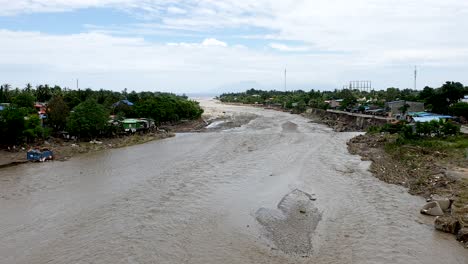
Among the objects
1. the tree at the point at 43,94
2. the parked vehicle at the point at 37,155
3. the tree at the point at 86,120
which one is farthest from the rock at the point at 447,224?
the tree at the point at 43,94

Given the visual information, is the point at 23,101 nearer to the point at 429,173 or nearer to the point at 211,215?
the point at 211,215

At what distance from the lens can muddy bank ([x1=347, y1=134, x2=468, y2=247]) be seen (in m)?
13.2

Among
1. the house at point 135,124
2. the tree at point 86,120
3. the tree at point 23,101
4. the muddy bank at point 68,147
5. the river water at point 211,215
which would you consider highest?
the tree at point 23,101

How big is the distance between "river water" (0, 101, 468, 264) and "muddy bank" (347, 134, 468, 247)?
584 mm

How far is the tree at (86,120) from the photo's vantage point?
101 feet

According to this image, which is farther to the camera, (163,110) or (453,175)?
(163,110)

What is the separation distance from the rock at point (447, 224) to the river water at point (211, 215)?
0.36 m

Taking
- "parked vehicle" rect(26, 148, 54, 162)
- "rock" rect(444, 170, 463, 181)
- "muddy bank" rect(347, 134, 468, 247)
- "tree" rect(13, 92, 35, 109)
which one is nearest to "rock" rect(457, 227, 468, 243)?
"muddy bank" rect(347, 134, 468, 247)

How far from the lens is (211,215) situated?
14.5 m

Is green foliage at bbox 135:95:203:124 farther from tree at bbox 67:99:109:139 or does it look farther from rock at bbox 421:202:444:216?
rock at bbox 421:202:444:216

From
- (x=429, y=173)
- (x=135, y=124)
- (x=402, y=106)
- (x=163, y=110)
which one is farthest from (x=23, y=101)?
(x=402, y=106)

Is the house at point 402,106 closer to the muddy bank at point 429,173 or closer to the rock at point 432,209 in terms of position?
the muddy bank at point 429,173

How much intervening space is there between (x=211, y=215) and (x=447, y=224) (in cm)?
761

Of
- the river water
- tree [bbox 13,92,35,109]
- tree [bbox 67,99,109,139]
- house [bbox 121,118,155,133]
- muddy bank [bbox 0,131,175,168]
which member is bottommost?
the river water
